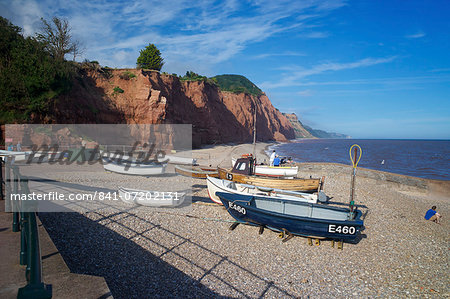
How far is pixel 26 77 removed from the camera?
28266 mm

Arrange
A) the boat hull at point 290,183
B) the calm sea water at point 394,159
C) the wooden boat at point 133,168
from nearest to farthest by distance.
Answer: the boat hull at point 290,183 < the wooden boat at point 133,168 < the calm sea water at point 394,159

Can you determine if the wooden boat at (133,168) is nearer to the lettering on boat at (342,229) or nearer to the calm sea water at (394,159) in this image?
the lettering on boat at (342,229)

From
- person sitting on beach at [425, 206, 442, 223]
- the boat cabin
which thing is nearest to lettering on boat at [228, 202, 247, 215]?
the boat cabin

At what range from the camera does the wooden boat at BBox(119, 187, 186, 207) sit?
12.7 meters

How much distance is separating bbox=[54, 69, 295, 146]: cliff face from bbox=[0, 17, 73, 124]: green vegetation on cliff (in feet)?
5.65

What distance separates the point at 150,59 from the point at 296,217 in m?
48.1

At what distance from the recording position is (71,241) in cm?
842

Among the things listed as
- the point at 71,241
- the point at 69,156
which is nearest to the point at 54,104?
the point at 69,156

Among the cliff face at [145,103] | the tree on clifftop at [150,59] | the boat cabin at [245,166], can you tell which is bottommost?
the boat cabin at [245,166]

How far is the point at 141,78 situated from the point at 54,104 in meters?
14.5

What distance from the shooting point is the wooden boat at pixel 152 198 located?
1273 centimetres

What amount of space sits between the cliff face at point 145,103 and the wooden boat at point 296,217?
27.9 metres

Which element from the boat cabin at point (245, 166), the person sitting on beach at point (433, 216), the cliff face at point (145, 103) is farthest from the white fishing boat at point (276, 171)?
the cliff face at point (145, 103)

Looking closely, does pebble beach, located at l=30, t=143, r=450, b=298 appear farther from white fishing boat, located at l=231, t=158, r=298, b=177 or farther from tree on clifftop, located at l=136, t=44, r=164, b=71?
tree on clifftop, located at l=136, t=44, r=164, b=71
